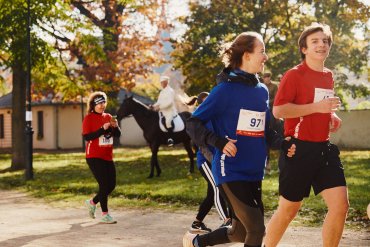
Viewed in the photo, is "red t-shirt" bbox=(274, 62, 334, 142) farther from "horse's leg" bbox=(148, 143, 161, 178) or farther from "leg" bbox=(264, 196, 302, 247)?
Result: "horse's leg" bbox=(148, 143, 161, 178)

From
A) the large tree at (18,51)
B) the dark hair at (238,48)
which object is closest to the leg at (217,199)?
the dark hair at (238,48)

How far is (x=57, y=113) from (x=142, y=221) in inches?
1315

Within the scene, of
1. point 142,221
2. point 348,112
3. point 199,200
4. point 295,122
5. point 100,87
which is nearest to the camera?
point 295,122

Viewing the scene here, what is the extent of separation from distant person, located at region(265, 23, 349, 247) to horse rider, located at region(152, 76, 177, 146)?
36.6 ft

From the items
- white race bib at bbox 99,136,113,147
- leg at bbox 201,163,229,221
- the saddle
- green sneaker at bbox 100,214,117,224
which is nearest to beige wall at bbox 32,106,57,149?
the saddle

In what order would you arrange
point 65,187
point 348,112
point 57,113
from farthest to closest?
point 57,113, point 348,112, point 65,187

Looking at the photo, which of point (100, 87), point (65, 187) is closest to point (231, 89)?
point (65, 187)

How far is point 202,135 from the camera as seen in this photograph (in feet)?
16.7

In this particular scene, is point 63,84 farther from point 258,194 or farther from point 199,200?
point 258,194

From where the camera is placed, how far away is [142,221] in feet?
31.0

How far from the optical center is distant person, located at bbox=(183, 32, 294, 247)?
16.5ft

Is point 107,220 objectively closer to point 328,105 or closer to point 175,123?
point 328,105

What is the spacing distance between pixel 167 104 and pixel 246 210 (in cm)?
1237

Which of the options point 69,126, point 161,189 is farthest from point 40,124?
point 161,189
